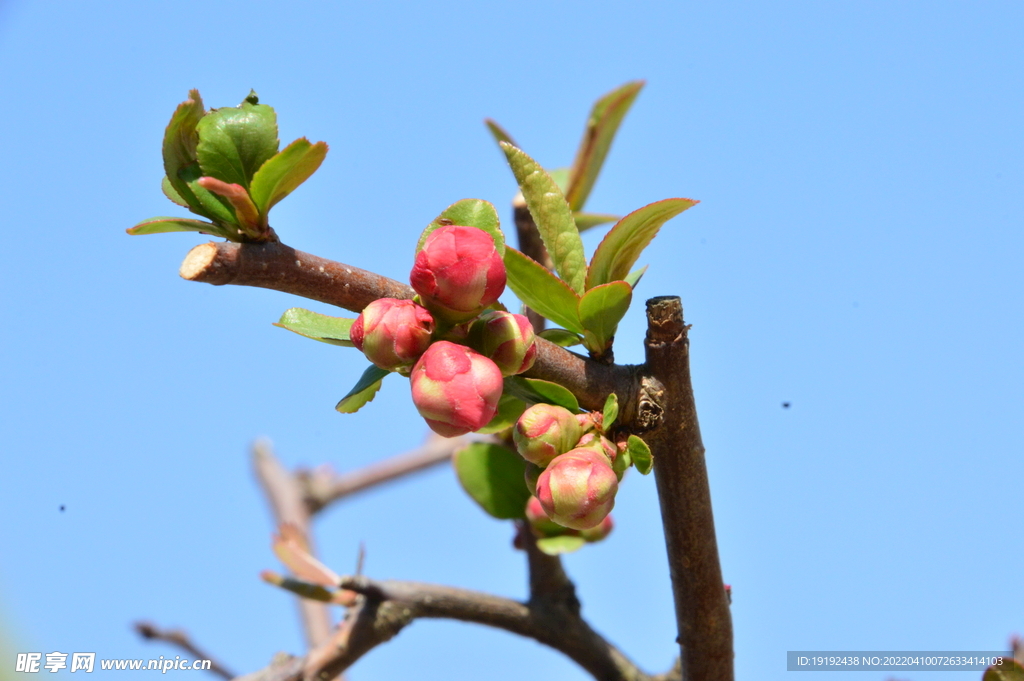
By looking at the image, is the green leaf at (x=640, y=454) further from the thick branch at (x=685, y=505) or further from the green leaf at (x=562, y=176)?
the green leaf at (x=562, y=176)

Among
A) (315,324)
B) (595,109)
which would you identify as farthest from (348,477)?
(315,324)

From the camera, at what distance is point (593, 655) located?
154 cm

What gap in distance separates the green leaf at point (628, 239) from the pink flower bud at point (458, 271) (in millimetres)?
171

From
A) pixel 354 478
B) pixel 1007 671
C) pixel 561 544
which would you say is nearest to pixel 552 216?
pixel 561 544

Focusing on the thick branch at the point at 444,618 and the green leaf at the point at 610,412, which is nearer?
the green leaf at the point at 610,412

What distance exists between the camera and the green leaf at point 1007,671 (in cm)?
112

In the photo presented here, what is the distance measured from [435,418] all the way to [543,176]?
0.35 metres

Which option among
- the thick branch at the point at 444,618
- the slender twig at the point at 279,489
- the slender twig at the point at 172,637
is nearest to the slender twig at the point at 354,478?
the slender twig at the point at 279,489

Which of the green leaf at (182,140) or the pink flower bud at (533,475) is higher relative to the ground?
the green leaf at (182,140)

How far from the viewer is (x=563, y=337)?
1037mm

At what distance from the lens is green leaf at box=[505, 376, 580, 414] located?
2.95ft

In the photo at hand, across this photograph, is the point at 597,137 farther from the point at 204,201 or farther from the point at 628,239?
the point at 204,201

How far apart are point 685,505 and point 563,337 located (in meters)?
0.26

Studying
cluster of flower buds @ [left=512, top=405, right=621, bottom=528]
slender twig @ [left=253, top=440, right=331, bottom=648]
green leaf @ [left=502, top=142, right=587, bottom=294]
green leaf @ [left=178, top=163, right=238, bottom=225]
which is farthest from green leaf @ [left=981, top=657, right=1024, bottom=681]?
slender twig @ [left=253, top=440, right=331, bottom=648]
